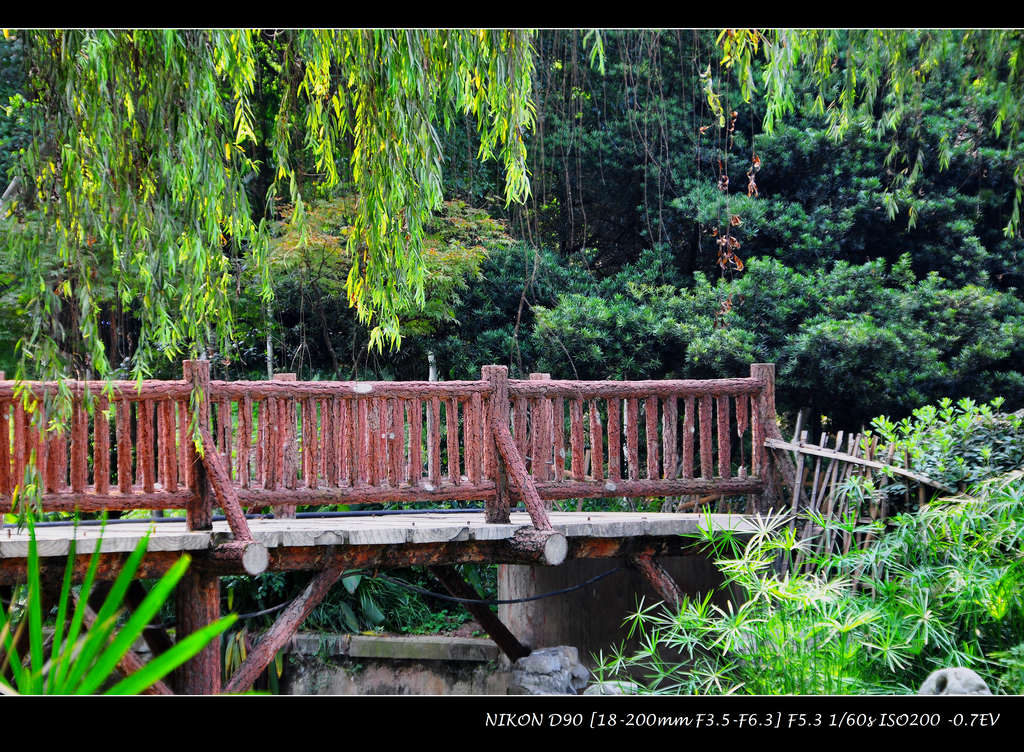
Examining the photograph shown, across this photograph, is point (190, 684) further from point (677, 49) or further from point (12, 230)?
point (677, 49)

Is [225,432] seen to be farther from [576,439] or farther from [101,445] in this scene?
[576,439]

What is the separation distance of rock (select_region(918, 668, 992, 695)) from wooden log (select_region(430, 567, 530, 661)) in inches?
155

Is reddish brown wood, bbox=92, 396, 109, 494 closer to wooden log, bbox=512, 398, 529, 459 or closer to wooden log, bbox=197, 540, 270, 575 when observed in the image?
wooden log, bbox=197, 540, 270, 575

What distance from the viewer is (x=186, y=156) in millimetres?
3191

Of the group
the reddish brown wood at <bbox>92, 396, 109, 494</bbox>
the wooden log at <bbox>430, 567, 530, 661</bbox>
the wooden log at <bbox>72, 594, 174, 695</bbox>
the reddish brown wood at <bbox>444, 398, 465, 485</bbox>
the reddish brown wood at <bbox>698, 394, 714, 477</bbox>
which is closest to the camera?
the reddish brown wood at <bbox>92, 396, 109, 494</bbox>

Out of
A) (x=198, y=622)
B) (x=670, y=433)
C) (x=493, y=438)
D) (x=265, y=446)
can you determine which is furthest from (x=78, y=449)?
(x=670, y=433)

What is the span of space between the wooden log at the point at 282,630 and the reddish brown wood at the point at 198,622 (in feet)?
0.45

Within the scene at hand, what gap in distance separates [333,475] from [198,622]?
97cm

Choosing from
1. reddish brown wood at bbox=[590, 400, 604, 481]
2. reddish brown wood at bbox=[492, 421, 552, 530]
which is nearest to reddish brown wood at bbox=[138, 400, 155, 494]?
reddish brown wood at bbox=[492, 421, 552, 530]

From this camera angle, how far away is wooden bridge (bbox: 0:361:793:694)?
4340mm

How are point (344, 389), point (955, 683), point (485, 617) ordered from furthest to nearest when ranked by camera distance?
point (485, 617), point (344, 389), point (955, 683)
